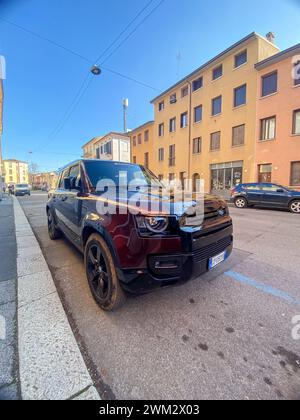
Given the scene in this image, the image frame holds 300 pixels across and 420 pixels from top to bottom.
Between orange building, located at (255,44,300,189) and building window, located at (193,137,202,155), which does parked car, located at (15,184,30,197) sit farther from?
orange building, located at (255,44,300,189)

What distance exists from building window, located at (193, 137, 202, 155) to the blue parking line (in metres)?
19.0

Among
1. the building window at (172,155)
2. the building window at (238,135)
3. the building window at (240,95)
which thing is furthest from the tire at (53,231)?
the building window at (172,155)

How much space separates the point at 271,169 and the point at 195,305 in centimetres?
1564

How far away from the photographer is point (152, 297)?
257 centimetres

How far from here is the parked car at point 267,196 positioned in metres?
9.96

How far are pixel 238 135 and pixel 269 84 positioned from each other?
12.7ft

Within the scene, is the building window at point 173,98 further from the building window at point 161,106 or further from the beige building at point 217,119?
the building window at point 161,106

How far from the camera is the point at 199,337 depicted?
1.91 m

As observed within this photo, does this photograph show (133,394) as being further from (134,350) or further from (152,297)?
(152,297)

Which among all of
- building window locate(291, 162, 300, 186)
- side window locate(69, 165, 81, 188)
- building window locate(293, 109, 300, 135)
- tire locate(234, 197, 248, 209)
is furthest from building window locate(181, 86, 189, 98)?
side window locate(69, 165, 81, 188)

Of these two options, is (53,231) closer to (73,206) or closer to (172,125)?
(73,206)

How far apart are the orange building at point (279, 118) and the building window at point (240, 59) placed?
1849 millimetres

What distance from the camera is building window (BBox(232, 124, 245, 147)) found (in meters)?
16.6

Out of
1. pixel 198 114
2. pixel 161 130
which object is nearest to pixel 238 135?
pixel 198 114
